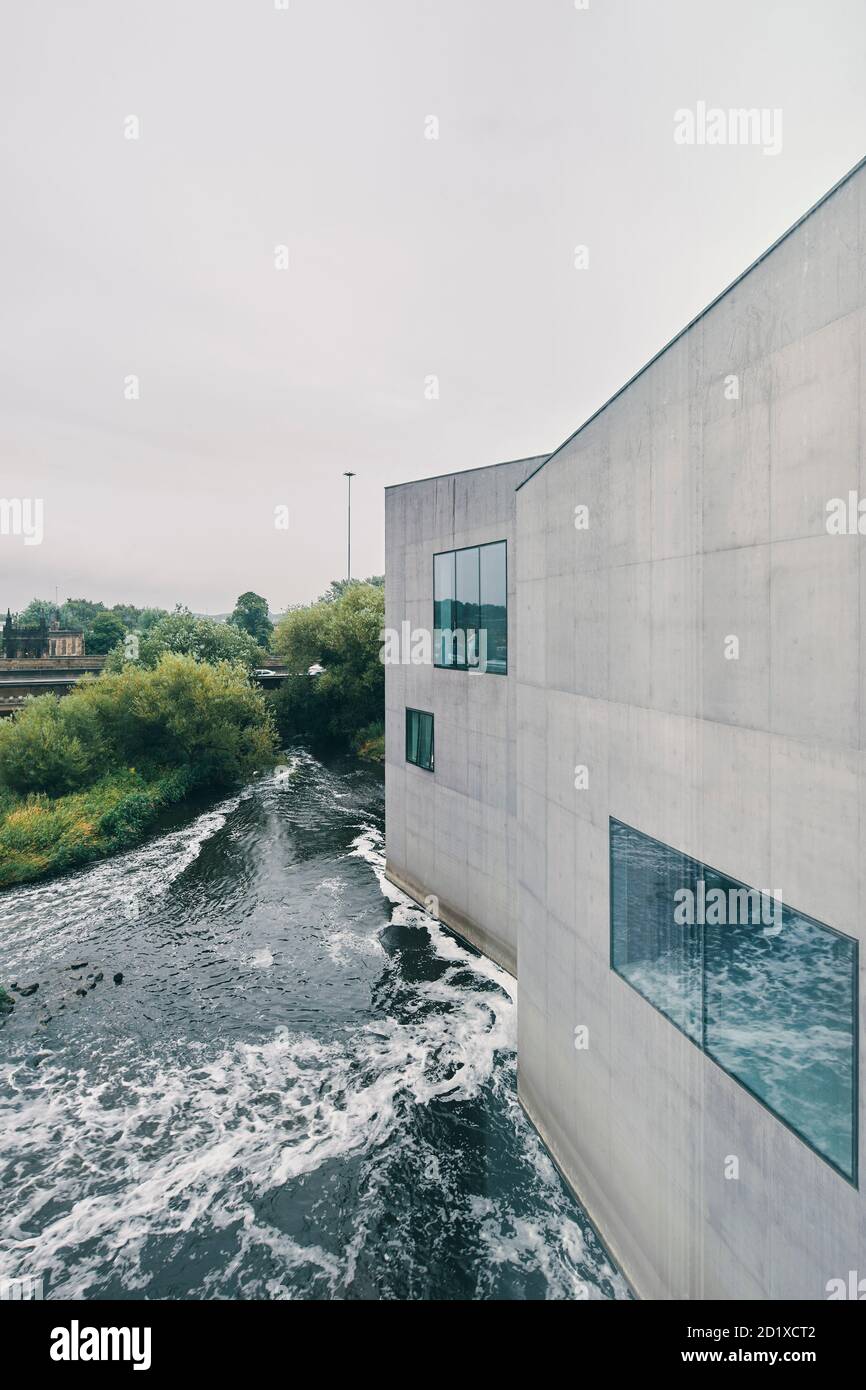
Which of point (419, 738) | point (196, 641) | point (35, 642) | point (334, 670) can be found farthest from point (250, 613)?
point (419, 738)

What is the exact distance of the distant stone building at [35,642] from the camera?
64.4m

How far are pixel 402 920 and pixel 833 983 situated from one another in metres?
13.4

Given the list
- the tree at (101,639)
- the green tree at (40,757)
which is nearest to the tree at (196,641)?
the green tree at (40,757)

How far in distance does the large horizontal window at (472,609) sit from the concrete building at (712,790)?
3624mm

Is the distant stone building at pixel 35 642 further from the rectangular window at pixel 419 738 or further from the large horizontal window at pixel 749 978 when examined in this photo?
the large horizontal window at pixel 749 978

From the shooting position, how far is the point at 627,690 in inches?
271

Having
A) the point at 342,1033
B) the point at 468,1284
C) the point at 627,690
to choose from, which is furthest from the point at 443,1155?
the point at 627,690

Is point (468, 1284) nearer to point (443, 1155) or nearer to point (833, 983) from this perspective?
point (443, 1155)

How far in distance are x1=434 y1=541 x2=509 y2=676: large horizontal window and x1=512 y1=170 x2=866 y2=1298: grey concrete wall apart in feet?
15.0

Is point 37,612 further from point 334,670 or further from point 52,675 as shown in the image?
point 334,670

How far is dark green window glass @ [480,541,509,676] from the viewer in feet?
43.9

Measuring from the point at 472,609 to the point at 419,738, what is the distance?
417 cm

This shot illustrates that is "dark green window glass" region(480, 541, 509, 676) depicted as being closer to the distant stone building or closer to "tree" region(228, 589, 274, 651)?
the distant stone building

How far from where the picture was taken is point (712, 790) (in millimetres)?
5492
